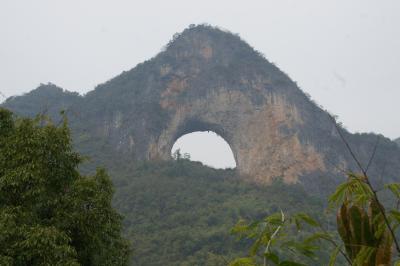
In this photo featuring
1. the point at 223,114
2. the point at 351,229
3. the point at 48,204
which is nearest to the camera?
the point at 351,229

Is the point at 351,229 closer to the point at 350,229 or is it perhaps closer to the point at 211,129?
the point at 350,229

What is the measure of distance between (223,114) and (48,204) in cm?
3448

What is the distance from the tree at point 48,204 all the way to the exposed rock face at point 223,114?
101 feet

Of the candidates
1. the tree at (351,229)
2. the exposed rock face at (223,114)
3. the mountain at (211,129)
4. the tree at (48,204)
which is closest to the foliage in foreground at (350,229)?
the tree at (351,229)

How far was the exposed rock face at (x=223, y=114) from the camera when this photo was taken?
36.8 m

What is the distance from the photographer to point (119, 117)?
136 ft

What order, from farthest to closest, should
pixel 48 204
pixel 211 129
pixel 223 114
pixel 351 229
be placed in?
pixel 211 129 < pixel 223 114 < pixel 48 204 < pixel 351 229

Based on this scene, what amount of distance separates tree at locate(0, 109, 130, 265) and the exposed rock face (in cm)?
3077

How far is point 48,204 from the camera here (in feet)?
17.3

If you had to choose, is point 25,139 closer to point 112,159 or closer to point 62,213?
point 62,213

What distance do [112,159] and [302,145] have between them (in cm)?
1608

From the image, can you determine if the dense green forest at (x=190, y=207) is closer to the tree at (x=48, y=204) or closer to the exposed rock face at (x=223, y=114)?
the exposed rock face at (x=223, y=114)

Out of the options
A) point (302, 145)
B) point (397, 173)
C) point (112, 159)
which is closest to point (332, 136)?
point (302, 145)

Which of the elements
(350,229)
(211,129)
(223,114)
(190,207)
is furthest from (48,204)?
(211,129)
